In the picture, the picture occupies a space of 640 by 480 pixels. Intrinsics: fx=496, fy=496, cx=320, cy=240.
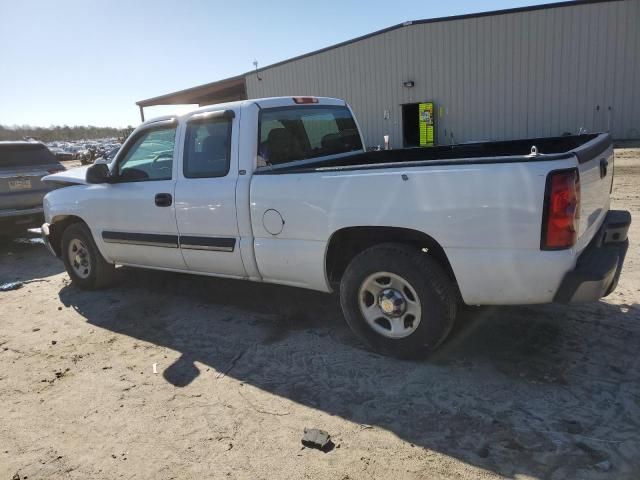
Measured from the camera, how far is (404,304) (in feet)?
11.3

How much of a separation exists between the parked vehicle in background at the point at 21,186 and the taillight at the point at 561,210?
8.06m

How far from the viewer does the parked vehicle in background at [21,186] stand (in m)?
8.05

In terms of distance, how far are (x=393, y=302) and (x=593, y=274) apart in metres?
1.24

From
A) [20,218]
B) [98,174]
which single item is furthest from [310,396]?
[20,218]

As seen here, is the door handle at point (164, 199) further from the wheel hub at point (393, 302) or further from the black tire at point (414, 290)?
the wheel hub at point (393, 302)

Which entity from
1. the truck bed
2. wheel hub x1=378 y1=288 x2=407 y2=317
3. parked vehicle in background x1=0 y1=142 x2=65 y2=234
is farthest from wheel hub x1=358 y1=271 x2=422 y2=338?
parked vehicle in background x1=0 y1=142 x2=65 y2=234

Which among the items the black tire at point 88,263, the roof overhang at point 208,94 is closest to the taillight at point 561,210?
the black tire at point 88,263

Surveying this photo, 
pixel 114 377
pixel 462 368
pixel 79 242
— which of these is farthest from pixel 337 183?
pixel 79 242

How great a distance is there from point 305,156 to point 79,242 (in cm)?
295

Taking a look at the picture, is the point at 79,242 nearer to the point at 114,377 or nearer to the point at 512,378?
the point at 114,377

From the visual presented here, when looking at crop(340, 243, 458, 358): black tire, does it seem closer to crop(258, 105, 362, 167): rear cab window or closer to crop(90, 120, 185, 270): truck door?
crop(258, 105, 362, 167): rear cab window

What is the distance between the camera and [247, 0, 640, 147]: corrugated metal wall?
59.1ft

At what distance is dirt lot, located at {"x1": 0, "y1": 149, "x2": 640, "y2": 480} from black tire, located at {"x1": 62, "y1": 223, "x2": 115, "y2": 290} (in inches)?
32.5

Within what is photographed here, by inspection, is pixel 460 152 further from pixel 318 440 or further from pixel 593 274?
pixel 318 440
